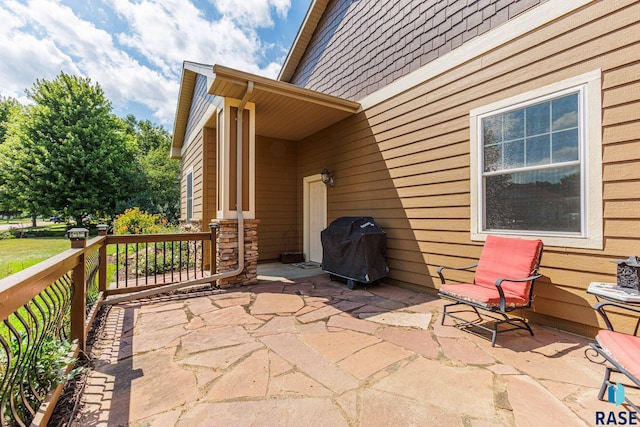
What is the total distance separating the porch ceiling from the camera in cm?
405

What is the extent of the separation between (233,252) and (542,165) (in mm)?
4184

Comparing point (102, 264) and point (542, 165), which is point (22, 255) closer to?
point (102, 264)

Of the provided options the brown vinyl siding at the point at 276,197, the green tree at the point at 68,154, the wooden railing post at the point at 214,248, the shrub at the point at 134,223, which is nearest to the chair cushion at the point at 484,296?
the wooden railing post at the point at 214,248

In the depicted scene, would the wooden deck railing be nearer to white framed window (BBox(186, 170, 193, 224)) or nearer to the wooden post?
the wooden post

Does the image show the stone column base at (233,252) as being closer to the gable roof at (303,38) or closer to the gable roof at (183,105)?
the gable roof at (183,105)

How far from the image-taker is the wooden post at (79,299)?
2.21m

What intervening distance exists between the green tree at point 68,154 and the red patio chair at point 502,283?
16.8 m

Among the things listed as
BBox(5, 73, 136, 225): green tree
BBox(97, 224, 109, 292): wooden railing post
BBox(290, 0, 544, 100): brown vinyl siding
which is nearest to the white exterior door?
BBox(290, 0, 544, 100): brown vinyl siding

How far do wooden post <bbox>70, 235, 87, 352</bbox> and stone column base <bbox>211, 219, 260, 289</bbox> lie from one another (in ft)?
7.46

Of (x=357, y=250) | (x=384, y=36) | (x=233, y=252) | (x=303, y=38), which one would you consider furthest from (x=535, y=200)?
(x=303, y=38)

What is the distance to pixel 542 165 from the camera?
2.96 metres

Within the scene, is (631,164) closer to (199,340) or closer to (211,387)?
(211,387)

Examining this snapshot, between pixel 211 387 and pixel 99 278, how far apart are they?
2.85 metres

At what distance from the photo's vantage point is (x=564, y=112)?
9.18 feet
